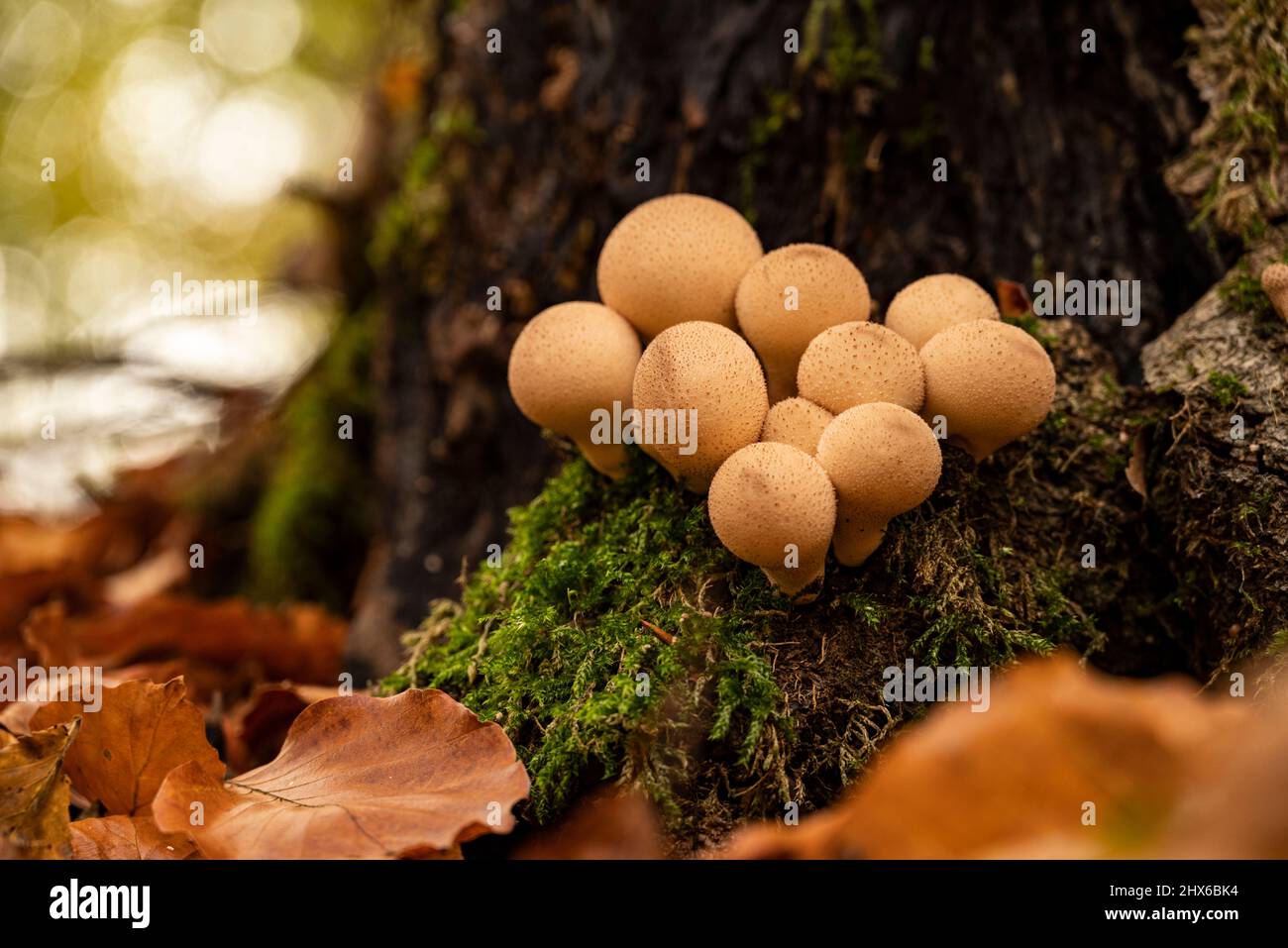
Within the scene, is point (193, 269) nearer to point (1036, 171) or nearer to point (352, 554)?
point (352, 554)

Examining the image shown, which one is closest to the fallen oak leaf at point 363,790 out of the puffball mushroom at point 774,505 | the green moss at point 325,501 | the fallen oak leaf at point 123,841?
the fallen oak leaf at point 123,841

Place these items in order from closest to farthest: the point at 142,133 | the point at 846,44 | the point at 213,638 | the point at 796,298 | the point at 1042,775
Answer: the point at 1042,775 → the point at 796,298 → the point at 846,44 → the point at 213,638 → the point at 142,133

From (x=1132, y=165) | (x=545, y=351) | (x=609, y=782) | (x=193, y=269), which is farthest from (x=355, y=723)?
(x=193, y=269)

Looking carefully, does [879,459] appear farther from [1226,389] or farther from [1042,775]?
[1226,389]

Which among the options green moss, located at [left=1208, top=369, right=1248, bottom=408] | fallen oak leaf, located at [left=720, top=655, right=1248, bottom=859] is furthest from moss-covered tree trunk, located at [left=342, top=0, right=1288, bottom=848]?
fallen oak leaf, located at [left=720, top=655, right=1248, bottom=859]

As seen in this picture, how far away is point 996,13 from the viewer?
240cm

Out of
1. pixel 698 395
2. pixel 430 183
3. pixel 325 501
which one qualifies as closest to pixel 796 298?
pixel 698 395

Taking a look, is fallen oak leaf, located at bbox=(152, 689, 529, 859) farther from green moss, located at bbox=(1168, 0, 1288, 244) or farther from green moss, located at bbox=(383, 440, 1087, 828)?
green moss, located at bbox=(1168, 0, 1288, 244)

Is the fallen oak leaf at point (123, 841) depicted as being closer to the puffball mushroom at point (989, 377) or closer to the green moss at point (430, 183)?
the puffball mushroom at point (989, 377)

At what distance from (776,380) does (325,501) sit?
234 cm

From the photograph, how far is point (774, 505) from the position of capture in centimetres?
151

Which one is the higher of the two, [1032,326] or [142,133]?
[142,133]

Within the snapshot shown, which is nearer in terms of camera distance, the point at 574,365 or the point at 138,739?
the point at 138,739

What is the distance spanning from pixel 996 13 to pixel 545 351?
1.45 meters
